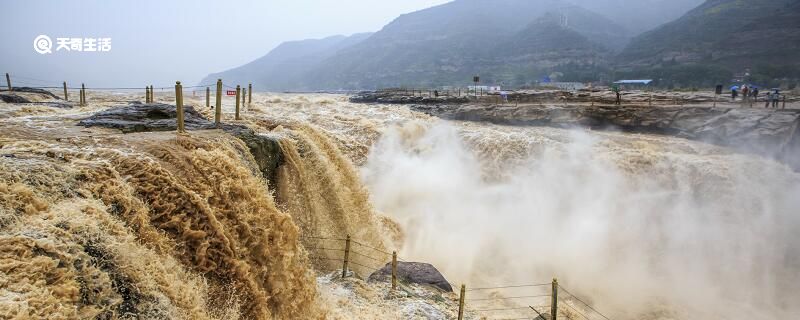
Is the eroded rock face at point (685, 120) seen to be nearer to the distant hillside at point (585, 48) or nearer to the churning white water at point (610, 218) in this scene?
the churning white water at point (610, 218)

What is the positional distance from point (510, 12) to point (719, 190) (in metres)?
191

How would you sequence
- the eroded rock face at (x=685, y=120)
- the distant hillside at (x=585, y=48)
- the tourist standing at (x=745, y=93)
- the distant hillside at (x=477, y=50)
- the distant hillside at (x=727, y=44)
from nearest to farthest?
the eroded rock face at (x=685, y=120), the tourist standing at (x=745, y=93), the distant hillside at (x=727, y=44), the distant hillside at (x=585, y=48), the distant hillside at (x=477, y=50)

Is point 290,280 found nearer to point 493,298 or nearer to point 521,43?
point 493,298

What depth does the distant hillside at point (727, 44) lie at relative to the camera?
50741 millimetres

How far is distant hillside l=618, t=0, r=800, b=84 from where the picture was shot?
166 ft

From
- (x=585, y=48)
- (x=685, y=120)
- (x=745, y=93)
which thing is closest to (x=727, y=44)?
(x=585, y=48)

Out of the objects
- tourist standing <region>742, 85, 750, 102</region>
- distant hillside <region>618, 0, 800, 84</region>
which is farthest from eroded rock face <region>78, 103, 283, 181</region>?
distant hillside <region>618, 0, 800, 84</region>

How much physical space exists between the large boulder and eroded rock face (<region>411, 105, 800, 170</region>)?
44.1 feet

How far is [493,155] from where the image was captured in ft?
61.8

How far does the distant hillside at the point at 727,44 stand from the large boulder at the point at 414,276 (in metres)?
51.0

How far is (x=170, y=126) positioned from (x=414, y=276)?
613cm

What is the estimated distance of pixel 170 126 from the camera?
938cm

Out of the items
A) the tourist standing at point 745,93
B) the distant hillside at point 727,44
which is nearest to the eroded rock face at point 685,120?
the tourist standing at point 745,93

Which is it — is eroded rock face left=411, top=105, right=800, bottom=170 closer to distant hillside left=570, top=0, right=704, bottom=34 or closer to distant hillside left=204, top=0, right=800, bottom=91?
distant hillside left=204, top=0, right=800, bottom=91
